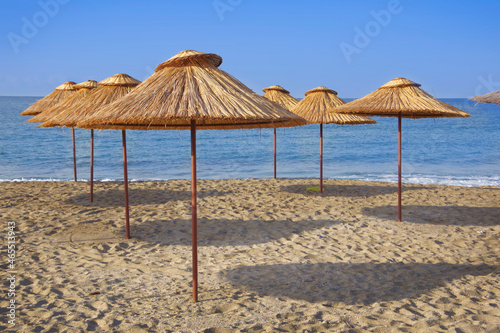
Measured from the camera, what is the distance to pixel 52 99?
9.83m

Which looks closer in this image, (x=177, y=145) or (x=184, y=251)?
(x=184, y=251)

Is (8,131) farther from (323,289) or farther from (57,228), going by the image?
(323,289)

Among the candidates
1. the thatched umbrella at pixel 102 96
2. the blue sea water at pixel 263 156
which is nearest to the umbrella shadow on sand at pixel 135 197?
the thatched umbrella at pixel 102 96

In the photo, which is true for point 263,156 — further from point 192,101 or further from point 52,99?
point 192,101

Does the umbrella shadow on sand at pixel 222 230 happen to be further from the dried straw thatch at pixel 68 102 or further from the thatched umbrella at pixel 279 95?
the thatched umbrella at pixel 279 95

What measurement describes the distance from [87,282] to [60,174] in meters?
15.4

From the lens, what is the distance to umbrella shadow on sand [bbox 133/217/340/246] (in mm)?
6027

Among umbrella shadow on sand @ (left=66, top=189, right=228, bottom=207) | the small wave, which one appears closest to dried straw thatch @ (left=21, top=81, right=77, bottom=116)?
umbrella shadow on sand @ (left=66, top=189, right=228, bottom=207)

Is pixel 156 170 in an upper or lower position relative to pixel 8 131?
lower

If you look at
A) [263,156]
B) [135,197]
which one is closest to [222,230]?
[135,197]

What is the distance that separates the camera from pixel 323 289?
169 inches

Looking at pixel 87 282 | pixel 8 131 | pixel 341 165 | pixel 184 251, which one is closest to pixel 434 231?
pixel 184 251

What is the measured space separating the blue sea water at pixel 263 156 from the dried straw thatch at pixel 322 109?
24.1ft

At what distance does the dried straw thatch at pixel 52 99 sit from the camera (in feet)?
31.6
